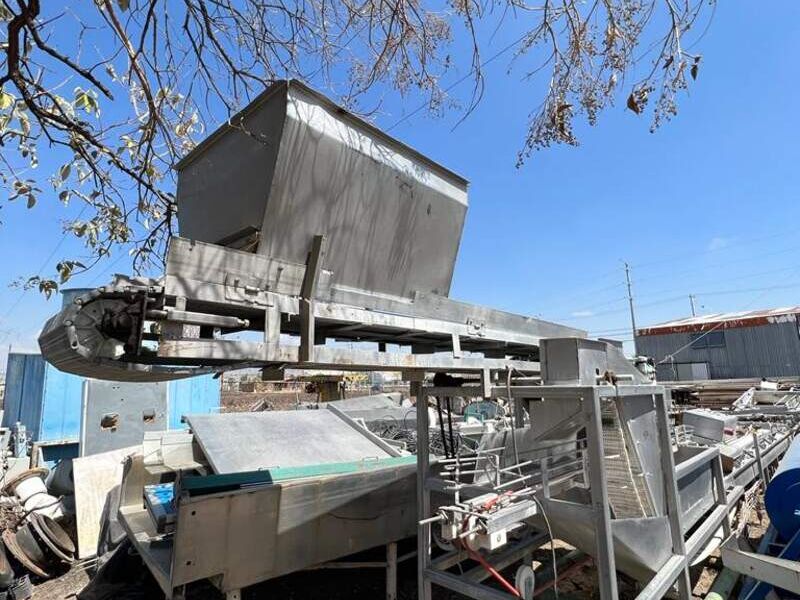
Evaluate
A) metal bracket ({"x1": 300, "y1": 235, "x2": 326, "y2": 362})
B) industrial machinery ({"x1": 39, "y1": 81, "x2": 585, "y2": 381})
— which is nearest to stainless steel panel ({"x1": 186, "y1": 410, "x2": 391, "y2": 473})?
industrial machinery ({"x1": 39, "y1": 81, "x2": 585, "y2": 381})

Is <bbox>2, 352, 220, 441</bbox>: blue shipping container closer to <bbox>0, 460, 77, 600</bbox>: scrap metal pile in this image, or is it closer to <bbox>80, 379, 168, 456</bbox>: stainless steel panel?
<bbox>80, 379, 168, 456</bbox>: stainless steel panel

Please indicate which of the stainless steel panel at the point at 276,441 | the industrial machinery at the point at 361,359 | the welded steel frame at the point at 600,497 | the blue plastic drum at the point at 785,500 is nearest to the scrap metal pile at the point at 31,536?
the industrial machinery at the point at 361,359

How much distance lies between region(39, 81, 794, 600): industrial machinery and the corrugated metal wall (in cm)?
2029

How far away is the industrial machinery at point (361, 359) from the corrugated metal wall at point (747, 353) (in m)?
20.3

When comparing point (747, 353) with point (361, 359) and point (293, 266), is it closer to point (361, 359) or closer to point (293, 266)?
point (361, 359)

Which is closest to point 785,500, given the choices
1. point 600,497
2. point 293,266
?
point 600,497

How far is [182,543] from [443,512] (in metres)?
1.87

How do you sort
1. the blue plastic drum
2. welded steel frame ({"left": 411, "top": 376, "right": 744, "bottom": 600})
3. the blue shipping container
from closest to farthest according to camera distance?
welded steel frame ({"left": 411, "top": 376, "right": 744, "bottom": 600}) → the blue plastic drum → the blue shipping container

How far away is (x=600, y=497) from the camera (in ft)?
8.07

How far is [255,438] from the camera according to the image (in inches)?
168

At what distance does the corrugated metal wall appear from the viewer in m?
19.1

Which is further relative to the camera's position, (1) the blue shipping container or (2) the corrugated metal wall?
(2) the corrugated metal wall

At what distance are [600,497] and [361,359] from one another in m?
1.55

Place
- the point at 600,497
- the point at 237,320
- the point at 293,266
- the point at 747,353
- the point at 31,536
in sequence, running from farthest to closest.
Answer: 1. the point at 747,353
2. the point at 31,536
3. the point at 600,497
4. the point at 293,266
5. the point at 237,320
